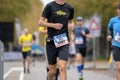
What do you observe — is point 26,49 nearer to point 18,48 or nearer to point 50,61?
point 50,61

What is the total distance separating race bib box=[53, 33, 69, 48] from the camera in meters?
11.2

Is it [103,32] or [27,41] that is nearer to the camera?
[27,41]

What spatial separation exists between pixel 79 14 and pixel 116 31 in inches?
1514

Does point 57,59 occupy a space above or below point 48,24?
below

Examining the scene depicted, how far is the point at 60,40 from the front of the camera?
11.2m

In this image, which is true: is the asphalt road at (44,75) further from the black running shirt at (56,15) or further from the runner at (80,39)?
the black running shirt at (56,15)

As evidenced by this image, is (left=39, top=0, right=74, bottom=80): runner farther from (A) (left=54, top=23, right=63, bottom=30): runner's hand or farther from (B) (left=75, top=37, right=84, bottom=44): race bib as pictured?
(B) (left=75, top=37, right=84, bottom=44): race bib

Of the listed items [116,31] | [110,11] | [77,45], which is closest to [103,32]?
[110,11]

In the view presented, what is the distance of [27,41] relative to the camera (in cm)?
2364

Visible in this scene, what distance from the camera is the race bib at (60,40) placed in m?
11.2

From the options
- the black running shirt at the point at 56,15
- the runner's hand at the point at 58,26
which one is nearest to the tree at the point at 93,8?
the black running shirt at the point at 56,15

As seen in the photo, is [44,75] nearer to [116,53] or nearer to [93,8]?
[116,53]

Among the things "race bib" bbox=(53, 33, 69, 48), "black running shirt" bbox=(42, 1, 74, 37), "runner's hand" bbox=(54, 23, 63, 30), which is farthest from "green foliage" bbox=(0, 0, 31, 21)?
"runner's hand" bbox=(54, 23, 63, 30)

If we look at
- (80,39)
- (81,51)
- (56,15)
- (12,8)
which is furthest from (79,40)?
(12,8)
